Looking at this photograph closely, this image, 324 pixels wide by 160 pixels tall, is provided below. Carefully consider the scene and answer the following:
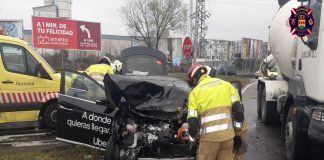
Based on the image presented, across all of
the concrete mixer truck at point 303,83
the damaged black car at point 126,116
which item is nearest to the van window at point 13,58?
the damaged black car at point 126,116

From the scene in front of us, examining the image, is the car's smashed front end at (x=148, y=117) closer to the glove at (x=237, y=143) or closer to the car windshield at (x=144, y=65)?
the glove at (x=237, y=143)

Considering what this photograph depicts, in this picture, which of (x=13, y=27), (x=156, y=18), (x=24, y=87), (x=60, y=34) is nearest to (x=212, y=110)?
(x=24, y=87)

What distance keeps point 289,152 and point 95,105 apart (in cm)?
320

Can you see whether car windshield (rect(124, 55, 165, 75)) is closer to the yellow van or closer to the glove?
the yellow van

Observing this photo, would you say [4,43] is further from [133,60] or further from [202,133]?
[202,133]

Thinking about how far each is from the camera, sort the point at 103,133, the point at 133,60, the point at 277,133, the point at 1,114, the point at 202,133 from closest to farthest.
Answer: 1. the point at 202,133
2. the point at 103,133
3. the point at 1,114
4. the point at 277,133
5. the point at 133,60

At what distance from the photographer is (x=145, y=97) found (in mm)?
6109

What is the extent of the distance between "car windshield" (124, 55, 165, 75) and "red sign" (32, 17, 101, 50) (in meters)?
11.7

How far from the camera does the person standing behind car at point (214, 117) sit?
4.64 m

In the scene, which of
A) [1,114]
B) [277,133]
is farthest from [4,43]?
[277,133]

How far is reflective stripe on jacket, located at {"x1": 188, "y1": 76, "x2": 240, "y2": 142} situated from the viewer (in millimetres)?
4641

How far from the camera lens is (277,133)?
9.89 meters

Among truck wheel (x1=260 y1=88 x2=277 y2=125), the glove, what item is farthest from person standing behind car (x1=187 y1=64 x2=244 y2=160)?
truck wheel (x1=260 y1=88 x2=277 y2=125)

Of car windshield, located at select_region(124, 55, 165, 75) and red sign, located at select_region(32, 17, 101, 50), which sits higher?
red sign, located at select_region(32, 17, 101, 50)
